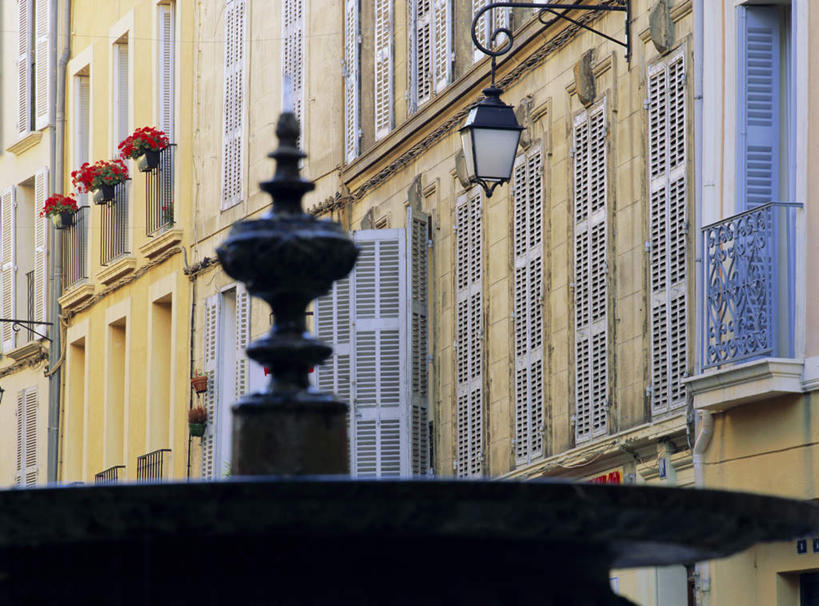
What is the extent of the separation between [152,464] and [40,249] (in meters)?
5.99

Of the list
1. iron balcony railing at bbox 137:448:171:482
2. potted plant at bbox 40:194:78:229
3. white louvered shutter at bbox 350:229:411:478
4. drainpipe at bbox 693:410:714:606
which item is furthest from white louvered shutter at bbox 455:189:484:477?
potted plant at bbox 40:194:78:229

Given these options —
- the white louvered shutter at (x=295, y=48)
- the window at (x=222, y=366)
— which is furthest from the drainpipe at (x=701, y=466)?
the window at (x=222, y=366)

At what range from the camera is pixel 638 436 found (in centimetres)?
1485

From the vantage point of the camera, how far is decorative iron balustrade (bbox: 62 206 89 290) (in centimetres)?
2969

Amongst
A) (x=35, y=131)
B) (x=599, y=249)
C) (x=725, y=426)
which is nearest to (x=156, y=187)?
(x=35, y=131)

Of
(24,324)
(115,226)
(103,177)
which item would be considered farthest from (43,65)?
(103,177)

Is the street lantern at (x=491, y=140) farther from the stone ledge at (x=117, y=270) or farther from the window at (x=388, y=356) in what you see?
the stone ledge at (x=117, y=270)

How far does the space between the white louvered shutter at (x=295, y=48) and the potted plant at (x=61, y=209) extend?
21.6 feet

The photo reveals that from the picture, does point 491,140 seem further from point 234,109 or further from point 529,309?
point 234,109

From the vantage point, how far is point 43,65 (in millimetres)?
31766

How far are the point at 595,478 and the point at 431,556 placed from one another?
12.0 meters

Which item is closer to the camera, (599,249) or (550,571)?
(550,571)

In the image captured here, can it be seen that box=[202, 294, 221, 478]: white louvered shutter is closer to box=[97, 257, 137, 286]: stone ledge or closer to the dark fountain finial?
box=[97, 257, 137, 286]: stone ledge

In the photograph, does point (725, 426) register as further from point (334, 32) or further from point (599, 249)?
point (334, 32)
